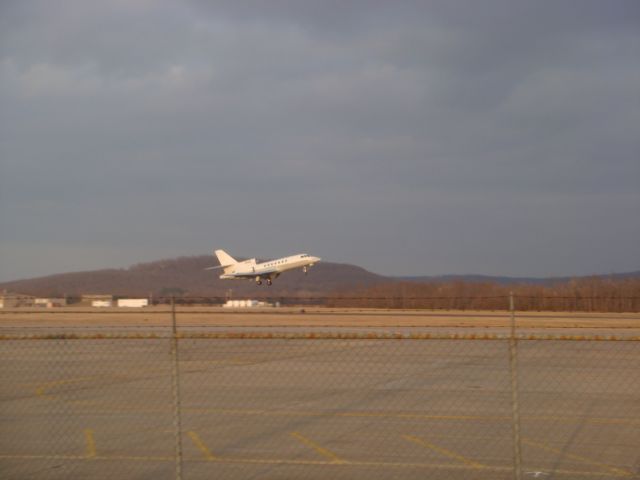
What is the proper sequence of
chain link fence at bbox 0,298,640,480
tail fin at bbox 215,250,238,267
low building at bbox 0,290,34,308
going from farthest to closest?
1. tail fin at bbox 215,250,238,267
2. low building at bbox 0,290,34,308
3. chain link fence at bbox 0,298,640,480

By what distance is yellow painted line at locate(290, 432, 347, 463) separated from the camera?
32.5 feet

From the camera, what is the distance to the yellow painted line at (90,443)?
10266 millimetres

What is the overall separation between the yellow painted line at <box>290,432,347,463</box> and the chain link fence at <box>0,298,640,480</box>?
0.13 ft

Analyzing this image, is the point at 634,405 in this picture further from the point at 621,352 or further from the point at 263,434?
the point at 621,352

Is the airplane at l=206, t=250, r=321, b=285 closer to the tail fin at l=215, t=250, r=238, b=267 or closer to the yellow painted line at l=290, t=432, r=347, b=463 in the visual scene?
the tail fin at l=215, t=250, r=238, b=267

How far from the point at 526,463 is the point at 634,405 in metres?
6.34

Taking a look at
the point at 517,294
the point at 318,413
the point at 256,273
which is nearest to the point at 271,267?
the point at 256,273

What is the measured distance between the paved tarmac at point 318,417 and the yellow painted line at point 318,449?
3cm

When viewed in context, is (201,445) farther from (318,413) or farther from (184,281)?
(184,281)

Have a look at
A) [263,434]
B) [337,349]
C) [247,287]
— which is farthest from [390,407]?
[247,287]

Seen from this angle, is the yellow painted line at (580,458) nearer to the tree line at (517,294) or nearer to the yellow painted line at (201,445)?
the yellow painted line at (201,445)

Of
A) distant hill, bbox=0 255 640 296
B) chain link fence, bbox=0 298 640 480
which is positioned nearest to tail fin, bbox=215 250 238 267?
distant hill, bbox=0 255 640 296

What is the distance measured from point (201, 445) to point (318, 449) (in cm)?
167

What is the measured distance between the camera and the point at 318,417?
13031mm
